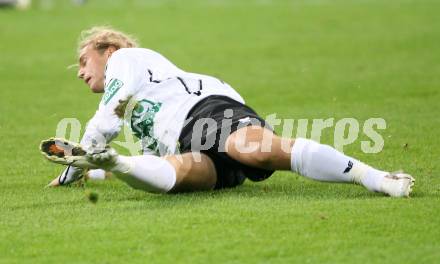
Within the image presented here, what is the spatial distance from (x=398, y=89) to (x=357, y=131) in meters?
3.44

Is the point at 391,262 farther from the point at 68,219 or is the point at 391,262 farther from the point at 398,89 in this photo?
the point at 398,89

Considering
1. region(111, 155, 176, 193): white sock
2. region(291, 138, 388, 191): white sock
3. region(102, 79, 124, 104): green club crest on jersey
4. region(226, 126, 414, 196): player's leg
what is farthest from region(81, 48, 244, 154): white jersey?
region(291, 138, 388, 191): white sock

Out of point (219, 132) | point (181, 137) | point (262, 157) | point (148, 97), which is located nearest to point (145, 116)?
point (148, 97)

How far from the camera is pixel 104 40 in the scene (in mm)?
8234

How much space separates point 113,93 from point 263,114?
4.82 m

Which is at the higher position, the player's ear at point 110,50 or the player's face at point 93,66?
the player's ear at point 110,50

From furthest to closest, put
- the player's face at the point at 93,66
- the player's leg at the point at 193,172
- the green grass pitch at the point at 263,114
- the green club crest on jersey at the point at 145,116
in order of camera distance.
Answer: the player's face at the point at 93,66
the green club crest on jersey at the point at 145,116
the player's leg at the point at 193,172
the green grass pitch at the point at 263,114

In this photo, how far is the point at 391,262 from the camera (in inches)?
224

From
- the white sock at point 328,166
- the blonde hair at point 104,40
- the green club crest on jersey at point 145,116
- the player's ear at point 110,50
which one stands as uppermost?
the blonde hair at point 104,40

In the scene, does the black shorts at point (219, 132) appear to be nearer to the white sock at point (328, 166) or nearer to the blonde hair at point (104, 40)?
the white sock at point (328, 166)

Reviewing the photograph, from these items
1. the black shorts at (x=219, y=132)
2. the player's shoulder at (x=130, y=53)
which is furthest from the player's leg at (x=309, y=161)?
the player's shoulder at (x=130, y=53)

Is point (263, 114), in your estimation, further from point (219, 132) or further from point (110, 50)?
point (219, 132)

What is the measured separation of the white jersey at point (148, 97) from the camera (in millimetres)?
7582

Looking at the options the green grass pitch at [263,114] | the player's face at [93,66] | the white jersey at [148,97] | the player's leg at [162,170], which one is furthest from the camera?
the player's face at [93,66]
